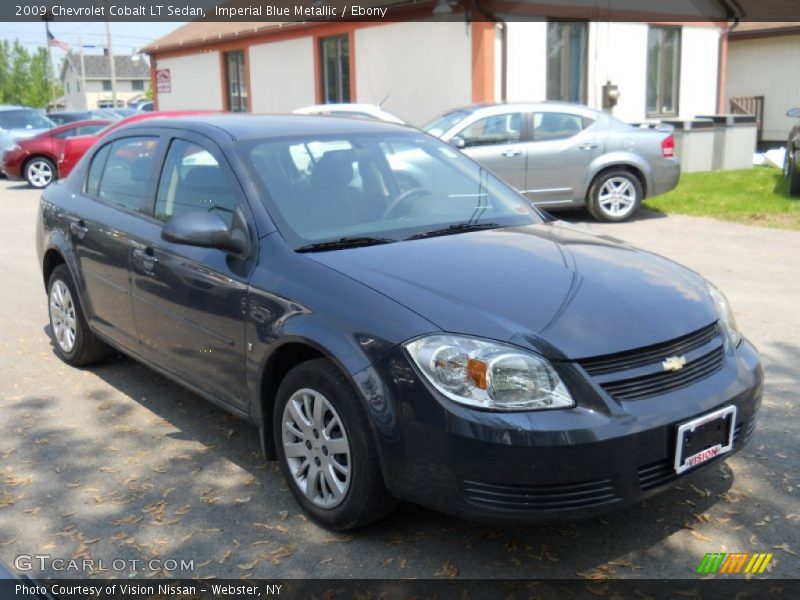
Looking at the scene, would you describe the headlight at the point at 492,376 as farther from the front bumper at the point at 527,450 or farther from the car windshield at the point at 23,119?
the car windshield at the point at 23,119

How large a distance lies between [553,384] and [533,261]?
2.87 feet

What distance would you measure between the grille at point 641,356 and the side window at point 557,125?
8.70m

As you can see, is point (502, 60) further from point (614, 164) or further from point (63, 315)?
point (63, 315)

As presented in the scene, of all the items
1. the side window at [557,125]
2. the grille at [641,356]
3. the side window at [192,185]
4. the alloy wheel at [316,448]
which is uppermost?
the side window at [557,125]

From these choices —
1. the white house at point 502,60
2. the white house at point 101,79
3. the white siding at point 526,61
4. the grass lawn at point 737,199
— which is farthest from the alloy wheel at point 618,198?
the white house at point 101,79

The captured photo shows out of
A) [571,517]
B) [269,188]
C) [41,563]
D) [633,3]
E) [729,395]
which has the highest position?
[633,3]

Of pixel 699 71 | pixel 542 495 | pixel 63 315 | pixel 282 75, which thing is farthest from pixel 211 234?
pixel 282 75

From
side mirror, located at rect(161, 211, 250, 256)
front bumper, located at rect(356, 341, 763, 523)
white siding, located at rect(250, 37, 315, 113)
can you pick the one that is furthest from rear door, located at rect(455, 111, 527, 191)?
white siding, located at rect(250, 37, 315, 113)

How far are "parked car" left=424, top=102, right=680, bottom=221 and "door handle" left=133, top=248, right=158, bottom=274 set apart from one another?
741 centimetres

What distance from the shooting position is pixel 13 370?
6.07 m

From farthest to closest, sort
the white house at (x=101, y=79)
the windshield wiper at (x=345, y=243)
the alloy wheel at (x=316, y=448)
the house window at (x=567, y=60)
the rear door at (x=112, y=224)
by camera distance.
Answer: the white house at (x=101, y=79), the house window at (x=567, y=60), the rear door at (x=112, y=224), the windshield wiper at (x=345, y=243), the alloy wheel at (x=316, y=448)

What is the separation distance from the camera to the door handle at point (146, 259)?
15.4 ft

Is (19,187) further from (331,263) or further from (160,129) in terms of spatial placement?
(331,263)

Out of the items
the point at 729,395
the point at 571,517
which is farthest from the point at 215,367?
the point at 729,395
